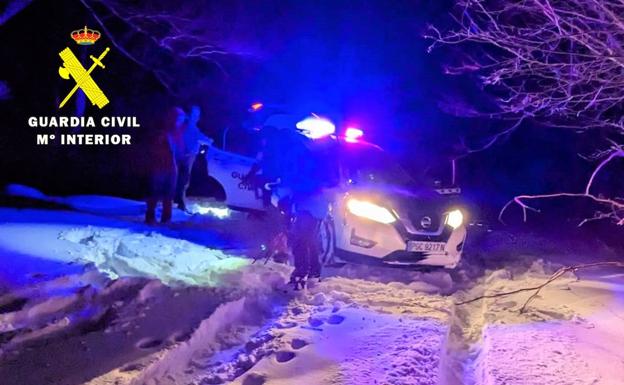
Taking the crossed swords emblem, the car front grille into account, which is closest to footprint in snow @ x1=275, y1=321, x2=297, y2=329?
the car front grille

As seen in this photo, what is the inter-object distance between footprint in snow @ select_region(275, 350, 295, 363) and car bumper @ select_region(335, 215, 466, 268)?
2.82 m

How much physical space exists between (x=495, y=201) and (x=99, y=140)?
41.0 ft

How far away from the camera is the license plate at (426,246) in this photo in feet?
25.5

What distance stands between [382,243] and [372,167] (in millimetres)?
1519

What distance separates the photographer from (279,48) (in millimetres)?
17984

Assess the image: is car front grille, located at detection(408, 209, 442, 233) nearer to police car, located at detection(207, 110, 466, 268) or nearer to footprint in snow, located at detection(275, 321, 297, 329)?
police car, located at detection(207, 110, 466, 268)

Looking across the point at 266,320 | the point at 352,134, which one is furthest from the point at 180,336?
the point at 352,134

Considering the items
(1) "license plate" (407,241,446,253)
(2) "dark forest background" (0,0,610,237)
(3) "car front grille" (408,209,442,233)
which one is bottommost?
(1) "license plate" (407,241,446,253)

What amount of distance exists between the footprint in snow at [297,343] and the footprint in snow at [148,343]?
1144 mm

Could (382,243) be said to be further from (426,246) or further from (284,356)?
(284,356)

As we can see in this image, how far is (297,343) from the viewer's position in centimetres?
538

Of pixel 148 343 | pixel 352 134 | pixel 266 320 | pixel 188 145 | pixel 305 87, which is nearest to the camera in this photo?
pixel 148 343

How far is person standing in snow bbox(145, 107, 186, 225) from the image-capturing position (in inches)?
410

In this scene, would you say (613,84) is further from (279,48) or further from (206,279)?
(279,48)
